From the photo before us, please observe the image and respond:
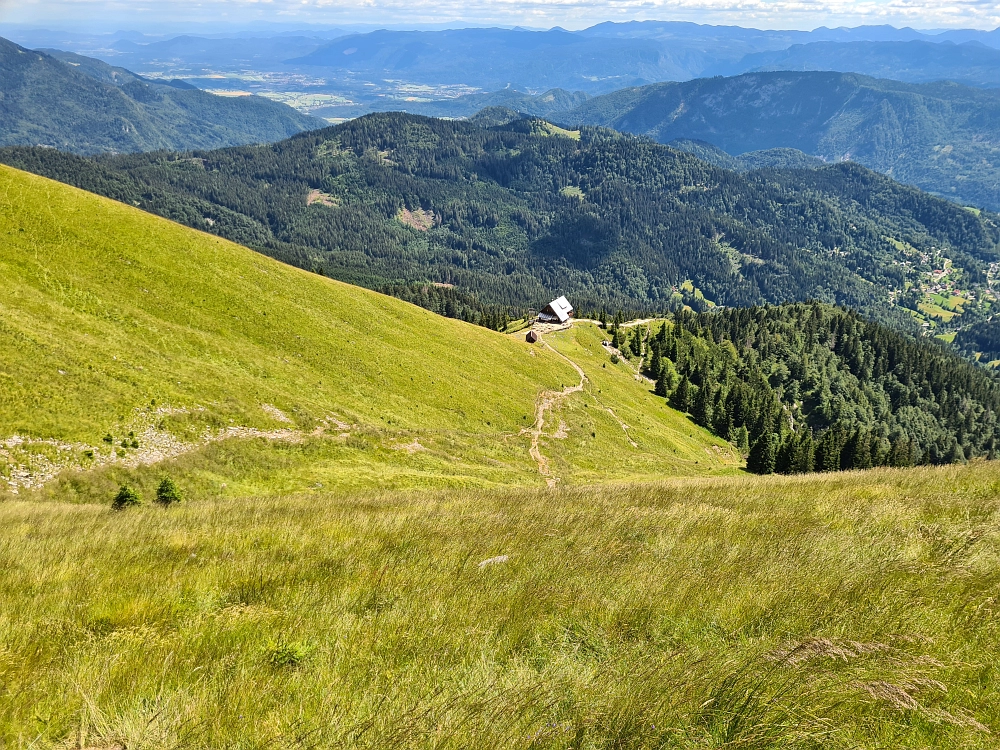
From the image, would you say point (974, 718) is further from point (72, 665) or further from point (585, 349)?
point (585, 349)

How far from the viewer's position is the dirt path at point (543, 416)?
5040 centimetres

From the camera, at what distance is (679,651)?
5531mm

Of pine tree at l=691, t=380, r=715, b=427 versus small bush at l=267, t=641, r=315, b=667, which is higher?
small bush at l=267, t=641, r=315, b=667

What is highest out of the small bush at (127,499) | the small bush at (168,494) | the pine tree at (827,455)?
the small bush at (127,499)

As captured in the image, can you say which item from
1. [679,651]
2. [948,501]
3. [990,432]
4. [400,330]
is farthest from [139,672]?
[990,432]

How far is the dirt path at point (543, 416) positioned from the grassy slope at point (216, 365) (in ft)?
4.03

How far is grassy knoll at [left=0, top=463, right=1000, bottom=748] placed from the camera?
4441 millimetres

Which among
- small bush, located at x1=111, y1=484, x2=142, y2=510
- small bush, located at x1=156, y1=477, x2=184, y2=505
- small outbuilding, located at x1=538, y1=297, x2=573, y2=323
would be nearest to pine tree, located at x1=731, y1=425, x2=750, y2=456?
small outbuilding, located at x1=538, y1=297, x2=573, y2=323

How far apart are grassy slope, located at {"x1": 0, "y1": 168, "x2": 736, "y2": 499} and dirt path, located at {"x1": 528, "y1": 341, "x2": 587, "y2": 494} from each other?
1.23 meters

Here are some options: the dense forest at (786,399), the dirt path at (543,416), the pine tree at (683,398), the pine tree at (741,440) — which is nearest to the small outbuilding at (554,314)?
the dense forest at (786,399)

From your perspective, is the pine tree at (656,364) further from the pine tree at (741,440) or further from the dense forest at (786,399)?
the pine tree at (741,440)

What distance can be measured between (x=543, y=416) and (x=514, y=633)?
191 feet

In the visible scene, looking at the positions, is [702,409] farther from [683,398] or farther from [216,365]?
[216,365]

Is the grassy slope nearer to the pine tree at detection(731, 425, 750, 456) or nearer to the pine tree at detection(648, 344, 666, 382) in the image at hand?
the pine tree at detection(731, 425, 750, 456)
